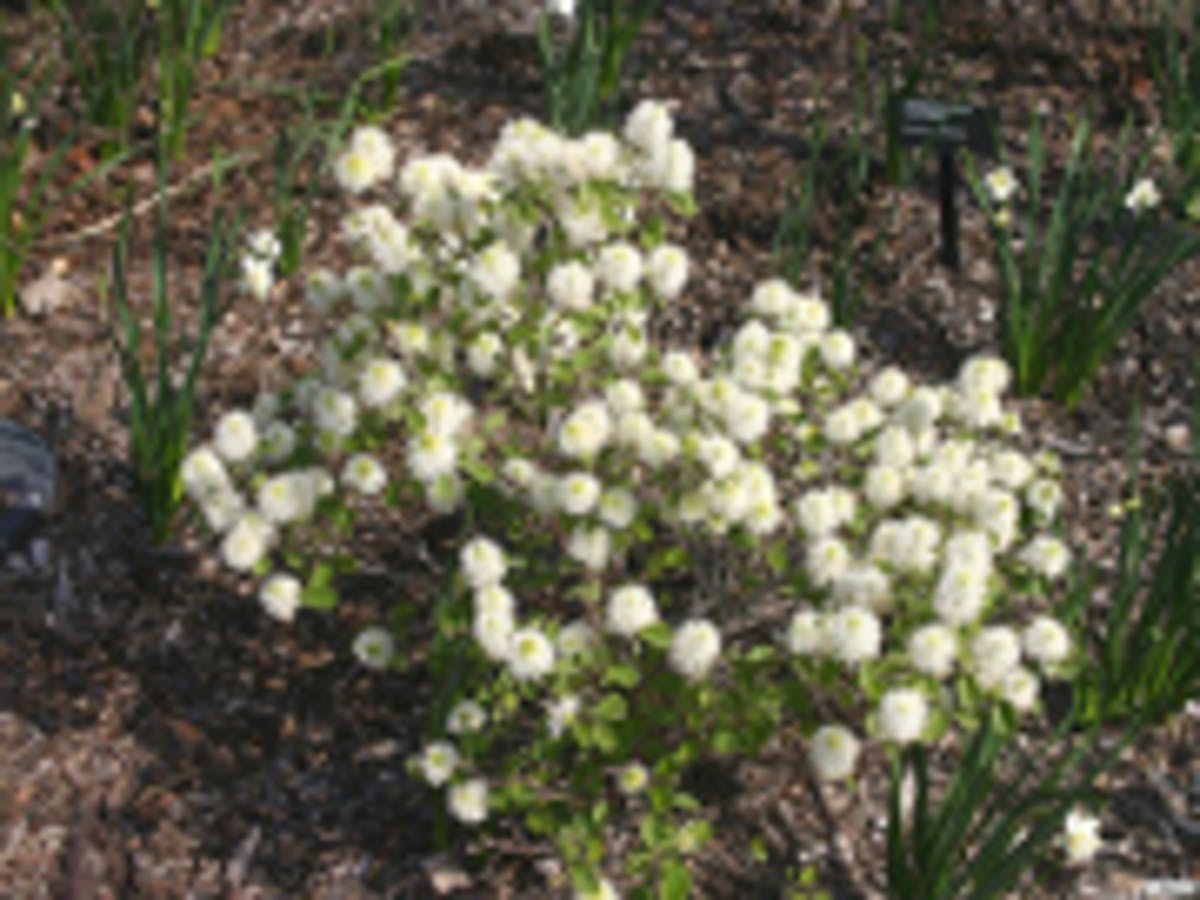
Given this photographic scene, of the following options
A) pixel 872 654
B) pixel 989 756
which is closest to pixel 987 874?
pixel 989 756

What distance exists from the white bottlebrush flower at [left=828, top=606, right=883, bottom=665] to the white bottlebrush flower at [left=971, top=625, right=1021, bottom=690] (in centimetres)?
15

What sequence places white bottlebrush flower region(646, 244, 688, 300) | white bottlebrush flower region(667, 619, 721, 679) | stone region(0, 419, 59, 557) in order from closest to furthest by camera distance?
white bottlebrush flower region(667, 619, 721, 679), white bottlebrush flower region(646, 244, 688, 300), stone region(0, 419, 59, 557)

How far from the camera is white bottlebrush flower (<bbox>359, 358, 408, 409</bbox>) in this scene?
225cm

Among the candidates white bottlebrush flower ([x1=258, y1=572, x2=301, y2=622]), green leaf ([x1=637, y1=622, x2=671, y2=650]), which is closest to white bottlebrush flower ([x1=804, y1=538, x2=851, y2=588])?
green leaf ([x1=637, y1=622, x2=671, y2=650])

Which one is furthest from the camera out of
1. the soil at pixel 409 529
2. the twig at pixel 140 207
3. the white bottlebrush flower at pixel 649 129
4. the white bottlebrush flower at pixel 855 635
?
the twig at pixel 140 207

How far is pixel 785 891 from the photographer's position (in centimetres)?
262

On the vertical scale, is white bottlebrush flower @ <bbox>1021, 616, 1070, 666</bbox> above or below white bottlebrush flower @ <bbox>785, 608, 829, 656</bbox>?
above

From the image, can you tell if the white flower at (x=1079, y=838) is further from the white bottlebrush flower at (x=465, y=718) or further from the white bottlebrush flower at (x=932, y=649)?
the white bottlebrush flower at (x=465, y=718)

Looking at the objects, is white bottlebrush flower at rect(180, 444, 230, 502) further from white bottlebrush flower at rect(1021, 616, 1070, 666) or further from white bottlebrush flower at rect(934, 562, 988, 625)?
white bottlebrush flower at rect(1021, 616, 1070, 666)

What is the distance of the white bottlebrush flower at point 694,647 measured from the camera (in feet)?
7.10

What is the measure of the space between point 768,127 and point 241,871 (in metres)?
2.35

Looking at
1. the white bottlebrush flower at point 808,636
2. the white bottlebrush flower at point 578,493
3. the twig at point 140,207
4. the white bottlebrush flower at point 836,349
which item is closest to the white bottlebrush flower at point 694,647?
the white bottlebrush flower at point 808,636

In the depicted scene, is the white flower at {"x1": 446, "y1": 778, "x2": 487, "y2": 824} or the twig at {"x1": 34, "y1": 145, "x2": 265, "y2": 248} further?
the twig at {"x1": 34, "y1": 145, "x2": 265, "y2": 248}

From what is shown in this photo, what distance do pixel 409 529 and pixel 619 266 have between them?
1.01m
